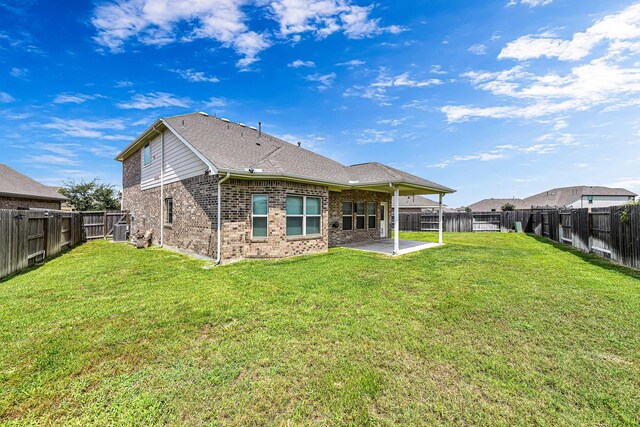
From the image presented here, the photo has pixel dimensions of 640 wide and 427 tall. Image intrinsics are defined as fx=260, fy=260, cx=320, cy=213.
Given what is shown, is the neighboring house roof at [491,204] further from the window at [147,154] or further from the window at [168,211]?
the window at [147,154]

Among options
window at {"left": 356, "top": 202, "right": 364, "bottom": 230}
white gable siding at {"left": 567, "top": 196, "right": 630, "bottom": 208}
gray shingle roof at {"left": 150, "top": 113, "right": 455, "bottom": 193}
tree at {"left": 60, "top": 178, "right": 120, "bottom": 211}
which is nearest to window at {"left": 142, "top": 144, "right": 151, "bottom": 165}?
gray shingle roof at {"left": 150, "top": 113, "right": 455, "bottom": 193}

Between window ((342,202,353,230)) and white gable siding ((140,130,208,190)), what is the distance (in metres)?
6.44

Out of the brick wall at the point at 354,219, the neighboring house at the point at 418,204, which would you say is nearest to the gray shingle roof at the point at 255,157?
the brick wall at the point at 354,219

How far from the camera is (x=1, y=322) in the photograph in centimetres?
392

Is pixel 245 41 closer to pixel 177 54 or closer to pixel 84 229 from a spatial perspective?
pixel 177 54

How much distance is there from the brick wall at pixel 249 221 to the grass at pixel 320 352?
9.01ft

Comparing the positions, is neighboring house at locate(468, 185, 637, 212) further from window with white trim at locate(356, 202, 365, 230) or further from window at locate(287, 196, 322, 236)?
window at locate(287, 196, 322, 236)

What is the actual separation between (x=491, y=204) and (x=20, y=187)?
2588 inches

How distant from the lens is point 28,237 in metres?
7.66

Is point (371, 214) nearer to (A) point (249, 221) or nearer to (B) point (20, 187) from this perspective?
(A) point (249, 221)

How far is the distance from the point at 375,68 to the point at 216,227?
31.8ft

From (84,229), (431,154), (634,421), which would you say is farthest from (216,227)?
(431,154)

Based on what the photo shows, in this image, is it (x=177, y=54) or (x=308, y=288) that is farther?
(x=177, y=54)

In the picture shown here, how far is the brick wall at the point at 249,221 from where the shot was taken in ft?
28.0
